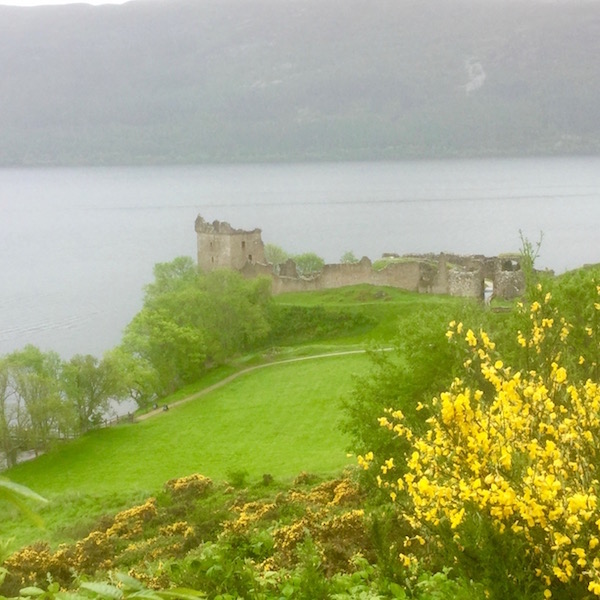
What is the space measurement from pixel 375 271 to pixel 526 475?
53528mm

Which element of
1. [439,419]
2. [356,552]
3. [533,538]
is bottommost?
[356,552]

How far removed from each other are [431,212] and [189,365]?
429 feet

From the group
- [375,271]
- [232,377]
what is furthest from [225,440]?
[375,271]

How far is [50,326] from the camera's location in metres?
83.4

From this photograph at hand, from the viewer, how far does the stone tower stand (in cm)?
6106

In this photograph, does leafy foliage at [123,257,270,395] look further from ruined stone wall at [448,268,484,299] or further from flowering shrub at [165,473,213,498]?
flowering shrub at [165,473,213,498]

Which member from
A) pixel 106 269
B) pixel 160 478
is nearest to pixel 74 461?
pixel 160 478

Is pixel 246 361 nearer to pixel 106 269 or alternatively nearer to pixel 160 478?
pixel 160 478

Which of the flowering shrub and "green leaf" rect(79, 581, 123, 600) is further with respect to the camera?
the flowering shrub

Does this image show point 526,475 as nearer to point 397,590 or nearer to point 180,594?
point 397,590

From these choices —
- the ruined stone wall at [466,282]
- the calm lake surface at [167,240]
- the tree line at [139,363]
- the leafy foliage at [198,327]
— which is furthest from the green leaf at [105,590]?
the calm lake surface at [167,240]

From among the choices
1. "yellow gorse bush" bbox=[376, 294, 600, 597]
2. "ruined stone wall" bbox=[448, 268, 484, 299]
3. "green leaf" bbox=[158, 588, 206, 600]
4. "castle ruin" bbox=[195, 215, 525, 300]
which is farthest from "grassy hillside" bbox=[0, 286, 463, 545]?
"green leaf" bbox=[158, 588, 206, 600]

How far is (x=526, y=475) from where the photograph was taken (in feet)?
18.7

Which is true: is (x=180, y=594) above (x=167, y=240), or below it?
below
